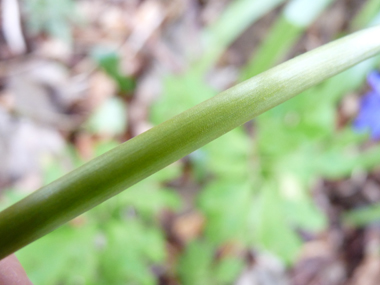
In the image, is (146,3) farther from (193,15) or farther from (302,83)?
(302,83)

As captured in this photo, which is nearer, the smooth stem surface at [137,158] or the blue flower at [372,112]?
the smooth stem surface at [137,158]

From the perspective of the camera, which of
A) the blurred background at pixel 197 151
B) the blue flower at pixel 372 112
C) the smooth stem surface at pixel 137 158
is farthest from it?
the blurred background at pixel 197 151

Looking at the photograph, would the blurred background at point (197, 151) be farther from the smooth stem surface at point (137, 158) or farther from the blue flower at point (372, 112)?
the smooth stem surface at point (137, 158)

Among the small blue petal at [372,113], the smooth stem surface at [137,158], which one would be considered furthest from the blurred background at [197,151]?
the smooth stem surface at [137,158]

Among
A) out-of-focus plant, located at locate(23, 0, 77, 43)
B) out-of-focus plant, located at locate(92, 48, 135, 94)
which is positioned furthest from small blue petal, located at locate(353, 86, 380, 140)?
out-of-focus plant, located at locate(23, 0, 77, 43)

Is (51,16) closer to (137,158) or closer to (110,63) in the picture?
(110,63)

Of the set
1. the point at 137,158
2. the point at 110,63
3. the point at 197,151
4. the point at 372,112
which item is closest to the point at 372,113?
the point at 372,112

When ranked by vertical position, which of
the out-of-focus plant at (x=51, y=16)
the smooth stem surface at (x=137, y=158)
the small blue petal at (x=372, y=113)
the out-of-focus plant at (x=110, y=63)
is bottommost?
the smooth stem surface at (x=137, y=158)
